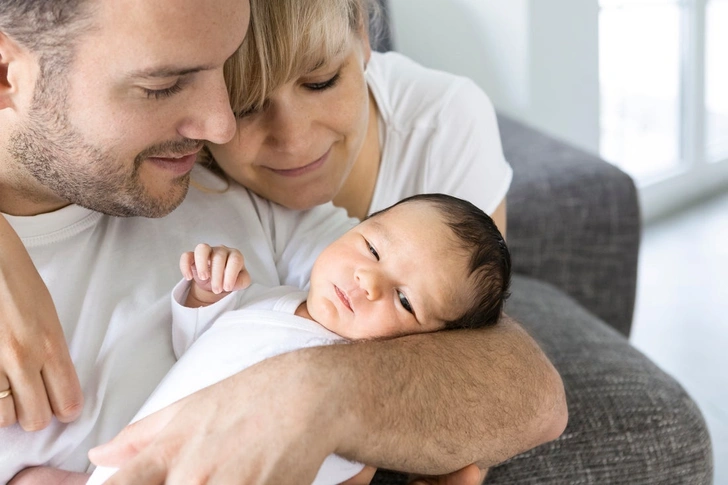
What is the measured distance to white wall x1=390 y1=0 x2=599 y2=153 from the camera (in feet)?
11.7

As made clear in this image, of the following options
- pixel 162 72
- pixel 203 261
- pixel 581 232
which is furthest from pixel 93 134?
pixel 581 232

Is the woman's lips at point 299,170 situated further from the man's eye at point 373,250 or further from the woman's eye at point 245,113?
the man's eye at point 373,250

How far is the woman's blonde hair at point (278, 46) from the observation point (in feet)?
4.88

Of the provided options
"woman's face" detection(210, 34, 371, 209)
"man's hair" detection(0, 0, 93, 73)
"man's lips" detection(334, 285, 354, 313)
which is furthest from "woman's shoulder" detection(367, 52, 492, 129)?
"man's hair" detection(0, 0, 93, 73)

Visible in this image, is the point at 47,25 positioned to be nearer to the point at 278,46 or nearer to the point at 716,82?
the point at 278,46

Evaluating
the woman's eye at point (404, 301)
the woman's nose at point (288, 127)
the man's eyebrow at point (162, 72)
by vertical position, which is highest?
the man's eyebrow at point (162, 72)

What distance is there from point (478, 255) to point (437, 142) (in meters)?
0.58

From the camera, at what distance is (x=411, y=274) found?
4.50 feet

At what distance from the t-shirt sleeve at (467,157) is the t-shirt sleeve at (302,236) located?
269 mm

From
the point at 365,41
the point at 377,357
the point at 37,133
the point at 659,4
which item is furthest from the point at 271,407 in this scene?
the point at 659,4

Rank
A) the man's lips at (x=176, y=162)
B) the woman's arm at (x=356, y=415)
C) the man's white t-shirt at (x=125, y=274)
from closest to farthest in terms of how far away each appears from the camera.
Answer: the woman's arm at (x=356, y=415), the man's white t-shirt at (x=125, y=274), the man's lips at (x=176, y=162)

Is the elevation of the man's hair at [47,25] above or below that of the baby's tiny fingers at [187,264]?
above

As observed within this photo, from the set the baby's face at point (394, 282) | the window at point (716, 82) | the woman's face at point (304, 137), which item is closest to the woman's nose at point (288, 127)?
the woman's face at point (304, 137)

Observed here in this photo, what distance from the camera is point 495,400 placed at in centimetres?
136
